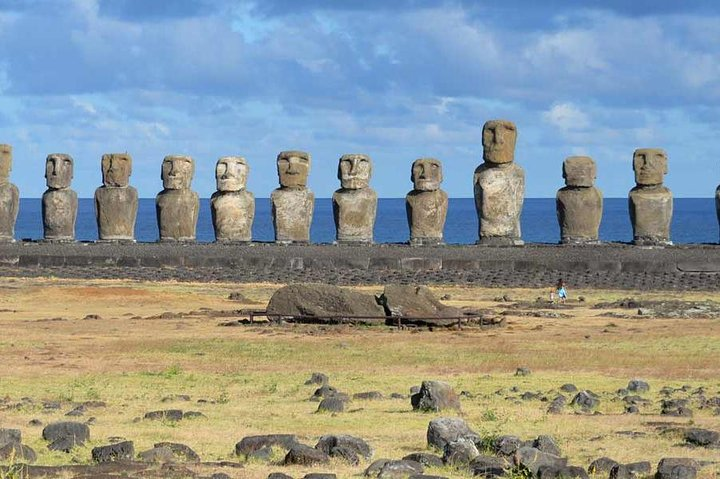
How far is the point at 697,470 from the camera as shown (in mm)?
10656

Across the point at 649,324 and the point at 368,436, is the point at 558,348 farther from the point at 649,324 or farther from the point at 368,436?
the point at 368,436

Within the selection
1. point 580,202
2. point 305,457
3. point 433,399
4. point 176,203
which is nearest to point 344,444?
point 305,457

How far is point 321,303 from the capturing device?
23094 millimetres

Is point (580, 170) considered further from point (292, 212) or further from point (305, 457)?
point (305, 457)

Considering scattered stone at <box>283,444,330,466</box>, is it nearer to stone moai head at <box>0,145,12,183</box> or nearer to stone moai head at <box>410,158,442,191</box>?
stone moai head at <box>410,158,442,191</box>

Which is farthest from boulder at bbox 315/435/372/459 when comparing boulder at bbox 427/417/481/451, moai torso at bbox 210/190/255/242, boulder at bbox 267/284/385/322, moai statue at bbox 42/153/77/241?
moai statue at bbox 42/153/77/241

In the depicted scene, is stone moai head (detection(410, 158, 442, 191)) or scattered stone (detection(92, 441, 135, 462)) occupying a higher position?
stone moai head (detection(410, 158, 442, 191))

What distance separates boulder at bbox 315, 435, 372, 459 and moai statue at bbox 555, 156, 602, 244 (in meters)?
23.4

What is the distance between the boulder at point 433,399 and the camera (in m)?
14.3

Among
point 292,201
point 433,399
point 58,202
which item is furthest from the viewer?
point 58,202

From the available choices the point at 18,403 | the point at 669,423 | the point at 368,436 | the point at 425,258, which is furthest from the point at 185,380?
the point at 425,258

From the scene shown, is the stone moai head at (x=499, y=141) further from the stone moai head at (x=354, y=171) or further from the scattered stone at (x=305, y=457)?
the scattered stone at (x=305, y=457)

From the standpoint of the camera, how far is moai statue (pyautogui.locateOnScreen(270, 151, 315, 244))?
119 feet

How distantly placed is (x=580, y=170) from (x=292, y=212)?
6.84 m
